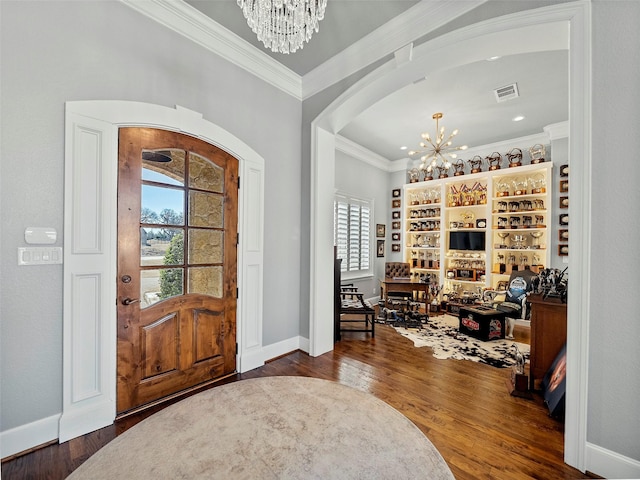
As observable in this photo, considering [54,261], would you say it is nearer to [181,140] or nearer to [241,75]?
[181,140]

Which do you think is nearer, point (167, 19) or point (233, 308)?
point (167, 19)

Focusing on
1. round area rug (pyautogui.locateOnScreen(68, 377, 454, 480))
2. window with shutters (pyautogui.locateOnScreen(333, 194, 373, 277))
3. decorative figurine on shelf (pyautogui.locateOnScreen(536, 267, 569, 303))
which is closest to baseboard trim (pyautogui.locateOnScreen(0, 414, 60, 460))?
round area rug (pyautogui.locateOnScreen(68, 377, 454, 480))

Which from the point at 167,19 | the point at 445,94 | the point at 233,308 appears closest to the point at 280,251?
the point at 233,308

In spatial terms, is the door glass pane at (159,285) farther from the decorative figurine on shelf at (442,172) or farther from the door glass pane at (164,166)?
the decorative figurine on shelf at (442,172)

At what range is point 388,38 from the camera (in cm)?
264

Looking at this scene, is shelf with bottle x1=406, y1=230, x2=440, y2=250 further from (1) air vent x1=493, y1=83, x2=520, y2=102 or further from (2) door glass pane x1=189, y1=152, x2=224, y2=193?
(2) door glass pane x1=189, y1=152, x2=224, y2=193

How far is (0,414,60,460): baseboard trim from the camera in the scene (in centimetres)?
171

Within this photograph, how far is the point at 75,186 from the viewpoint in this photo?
1.94 m

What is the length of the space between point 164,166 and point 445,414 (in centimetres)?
307

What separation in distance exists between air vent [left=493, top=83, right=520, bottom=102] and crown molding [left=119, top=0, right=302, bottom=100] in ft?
8.51

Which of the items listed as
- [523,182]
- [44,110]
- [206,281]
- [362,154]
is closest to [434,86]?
[362,154]

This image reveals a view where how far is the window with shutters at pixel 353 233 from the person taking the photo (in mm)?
5672

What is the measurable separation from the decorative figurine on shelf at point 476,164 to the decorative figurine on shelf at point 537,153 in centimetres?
84

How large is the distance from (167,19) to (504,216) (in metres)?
6.07
